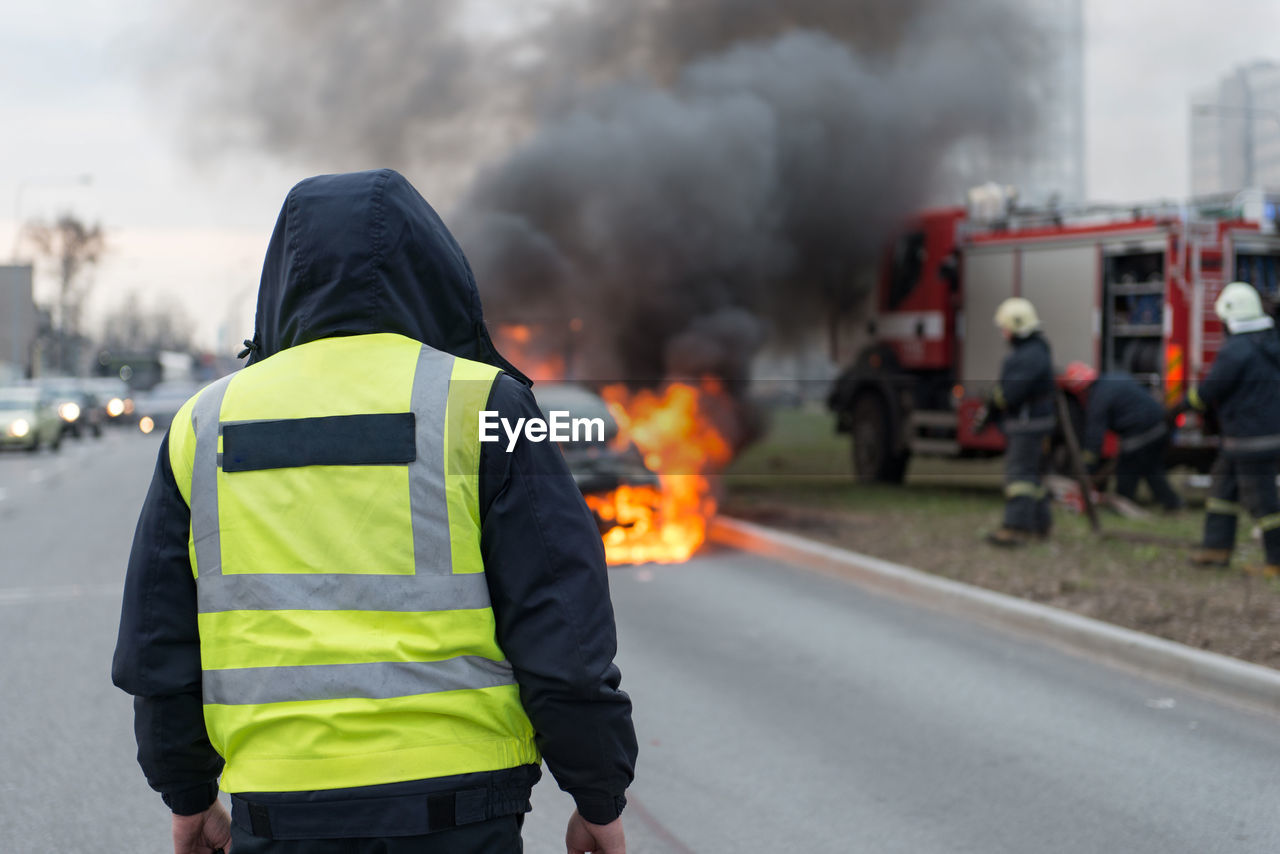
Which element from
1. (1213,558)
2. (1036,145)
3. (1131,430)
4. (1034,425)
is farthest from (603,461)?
(1036,145)

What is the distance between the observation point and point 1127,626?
651cm

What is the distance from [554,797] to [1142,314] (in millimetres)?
9637

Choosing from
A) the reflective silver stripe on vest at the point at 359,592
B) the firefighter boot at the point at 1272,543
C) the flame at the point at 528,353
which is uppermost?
the flame at the point at 528,353

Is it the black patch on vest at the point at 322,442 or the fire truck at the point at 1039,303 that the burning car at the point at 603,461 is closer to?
the fire truck at the point at 1039,303

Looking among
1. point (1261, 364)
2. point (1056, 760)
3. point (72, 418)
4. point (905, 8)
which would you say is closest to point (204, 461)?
point (1056, 760)

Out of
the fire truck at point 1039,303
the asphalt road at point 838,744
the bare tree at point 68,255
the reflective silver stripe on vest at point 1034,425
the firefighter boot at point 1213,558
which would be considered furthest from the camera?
the bare tree at point 68,255

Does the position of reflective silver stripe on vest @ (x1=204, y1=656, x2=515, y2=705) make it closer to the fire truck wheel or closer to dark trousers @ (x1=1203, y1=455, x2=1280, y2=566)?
dark trousers @ (x1=1203, y1=455, x2=1280, y2=566)

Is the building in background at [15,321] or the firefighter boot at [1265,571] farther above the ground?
the building in background at [15,321]

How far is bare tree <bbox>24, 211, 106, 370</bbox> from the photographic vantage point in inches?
2534

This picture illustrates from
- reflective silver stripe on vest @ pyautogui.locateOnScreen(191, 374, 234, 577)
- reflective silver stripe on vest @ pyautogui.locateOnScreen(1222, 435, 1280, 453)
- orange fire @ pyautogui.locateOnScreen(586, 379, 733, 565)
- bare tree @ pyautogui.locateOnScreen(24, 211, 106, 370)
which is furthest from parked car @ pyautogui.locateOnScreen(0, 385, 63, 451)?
bare tree @ pyautogui.locateOnScreen(24, 211, 106, 370)

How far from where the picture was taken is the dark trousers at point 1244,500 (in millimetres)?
7605

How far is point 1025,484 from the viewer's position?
925 cm

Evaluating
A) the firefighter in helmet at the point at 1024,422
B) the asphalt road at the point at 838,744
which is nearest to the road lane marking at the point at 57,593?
the asphalt road at the point at 838,744

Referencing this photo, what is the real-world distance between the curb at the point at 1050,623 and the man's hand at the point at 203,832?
4.61 m
